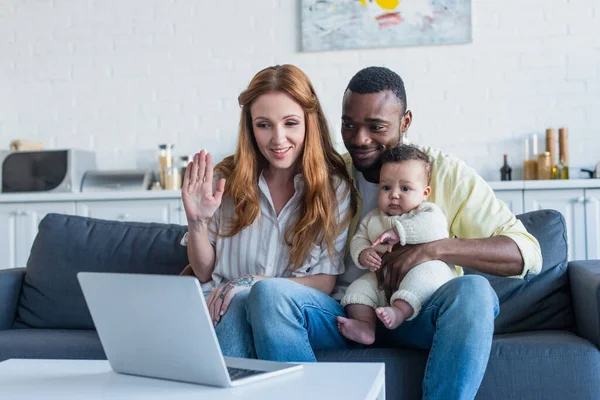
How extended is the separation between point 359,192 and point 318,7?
2.79m

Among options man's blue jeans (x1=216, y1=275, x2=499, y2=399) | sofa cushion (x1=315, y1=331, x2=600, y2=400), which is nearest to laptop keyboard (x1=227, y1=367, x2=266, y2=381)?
man's blue jeans (x1=216, y1=275, x2=499, y2=399)

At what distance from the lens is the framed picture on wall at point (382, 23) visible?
185 inches

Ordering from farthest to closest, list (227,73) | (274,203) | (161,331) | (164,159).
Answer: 1. (227,73)
2. (164,159)
3. (274,203)
4. (161,331)

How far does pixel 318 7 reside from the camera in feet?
15.9

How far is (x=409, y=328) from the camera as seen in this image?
78.2 inches

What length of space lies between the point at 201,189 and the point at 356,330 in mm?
543

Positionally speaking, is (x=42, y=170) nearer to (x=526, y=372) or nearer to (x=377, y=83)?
(x=377, y=83)

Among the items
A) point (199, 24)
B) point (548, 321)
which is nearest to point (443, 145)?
point (199, 24)

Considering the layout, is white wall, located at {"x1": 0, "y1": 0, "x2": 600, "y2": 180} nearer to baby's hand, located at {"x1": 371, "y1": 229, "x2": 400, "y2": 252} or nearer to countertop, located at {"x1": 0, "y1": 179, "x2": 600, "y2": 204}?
countertop, located at {"x1": 0, "y1": 179, "x2": 600, "y2": 204}

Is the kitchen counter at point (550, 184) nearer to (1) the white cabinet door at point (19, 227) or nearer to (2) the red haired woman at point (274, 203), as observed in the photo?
(2) the red haired woman at point (274, 203)

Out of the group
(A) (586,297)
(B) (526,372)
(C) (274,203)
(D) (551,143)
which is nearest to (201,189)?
(C) (274,203)

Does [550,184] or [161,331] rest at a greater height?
[550,184]

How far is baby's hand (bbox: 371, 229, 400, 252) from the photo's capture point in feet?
6.72

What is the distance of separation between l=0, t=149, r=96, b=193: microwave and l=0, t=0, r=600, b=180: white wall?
Result: 42cm
